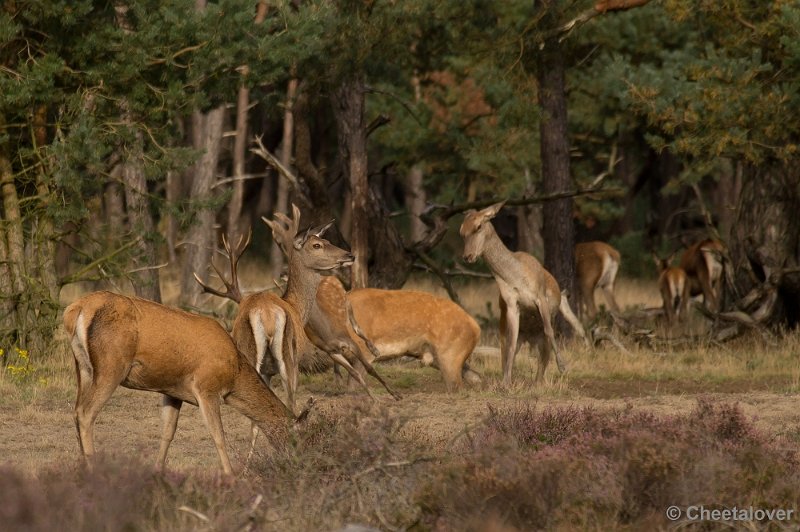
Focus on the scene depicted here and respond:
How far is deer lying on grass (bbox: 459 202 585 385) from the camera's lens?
14.5 m

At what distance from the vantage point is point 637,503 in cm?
714

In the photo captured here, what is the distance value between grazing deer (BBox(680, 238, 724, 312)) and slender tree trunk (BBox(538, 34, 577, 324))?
350cm

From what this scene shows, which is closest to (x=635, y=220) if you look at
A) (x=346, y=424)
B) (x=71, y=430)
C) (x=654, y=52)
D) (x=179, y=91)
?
(x=654, y=52)

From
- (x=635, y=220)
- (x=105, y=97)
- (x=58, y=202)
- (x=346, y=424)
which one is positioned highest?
(x=105, y=97)

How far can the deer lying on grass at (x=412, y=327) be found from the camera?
1364 centimetres

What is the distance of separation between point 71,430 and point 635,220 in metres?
32.3

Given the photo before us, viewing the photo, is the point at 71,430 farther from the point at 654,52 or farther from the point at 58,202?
the point at 654,52

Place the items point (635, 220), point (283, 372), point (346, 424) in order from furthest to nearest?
point (635, 220), point (283, 372), point (346, 424)

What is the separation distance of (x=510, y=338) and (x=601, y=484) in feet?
23.8

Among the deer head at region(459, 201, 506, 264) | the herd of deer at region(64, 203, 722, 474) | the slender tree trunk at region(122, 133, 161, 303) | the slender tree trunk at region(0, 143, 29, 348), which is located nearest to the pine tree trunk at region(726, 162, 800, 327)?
the herd of deer at region(64, 203, 722, 474)

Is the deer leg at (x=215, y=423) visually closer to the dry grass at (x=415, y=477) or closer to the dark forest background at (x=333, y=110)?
the dry grass at (x=415, y=477)

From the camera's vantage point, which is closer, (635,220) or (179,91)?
(179,91)

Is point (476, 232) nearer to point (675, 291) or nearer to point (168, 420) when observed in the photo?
point (168, 420)

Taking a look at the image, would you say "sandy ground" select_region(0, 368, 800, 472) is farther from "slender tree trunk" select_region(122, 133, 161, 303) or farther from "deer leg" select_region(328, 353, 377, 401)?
"slender tree trunk" select_region(122, 133, 161, 303)
